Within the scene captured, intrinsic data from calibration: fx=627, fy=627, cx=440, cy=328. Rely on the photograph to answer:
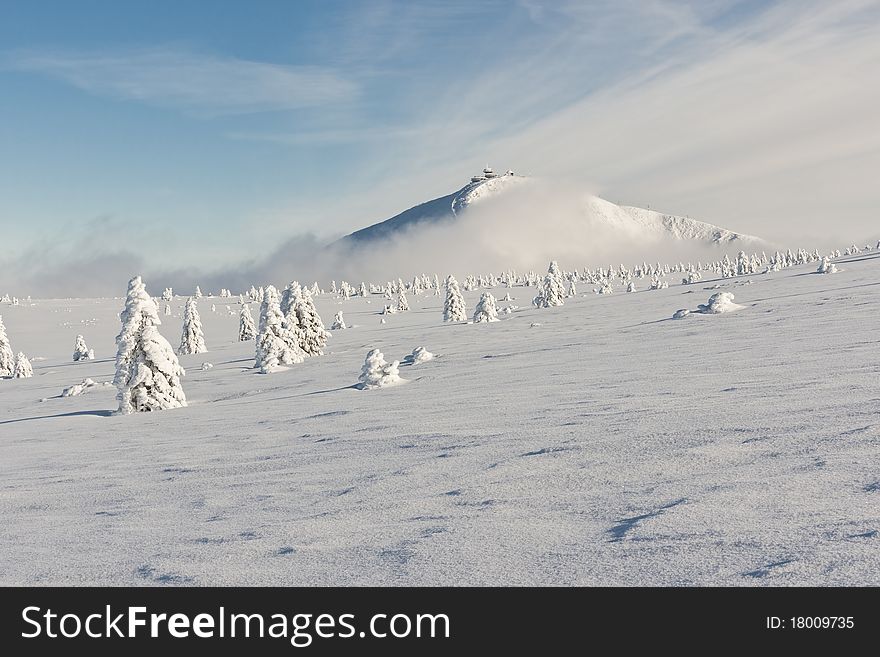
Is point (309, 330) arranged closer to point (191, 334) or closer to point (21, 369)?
point (191, 334)

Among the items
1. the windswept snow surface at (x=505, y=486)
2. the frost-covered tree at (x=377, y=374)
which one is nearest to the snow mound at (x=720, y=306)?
the windswept snow surface at (x=505, y=486)

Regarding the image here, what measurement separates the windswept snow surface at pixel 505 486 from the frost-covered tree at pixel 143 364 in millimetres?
4634

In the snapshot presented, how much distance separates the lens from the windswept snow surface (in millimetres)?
3602

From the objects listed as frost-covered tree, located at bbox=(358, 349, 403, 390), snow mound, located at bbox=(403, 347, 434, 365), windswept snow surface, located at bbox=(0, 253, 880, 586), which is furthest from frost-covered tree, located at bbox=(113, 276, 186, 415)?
snow mound, located at bbox=(403, 347, 434, 365)

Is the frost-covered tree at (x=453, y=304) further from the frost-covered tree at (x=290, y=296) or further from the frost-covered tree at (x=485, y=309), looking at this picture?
the frost-covered tree at (x=290, y=296)

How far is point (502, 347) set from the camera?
2389 centimetres

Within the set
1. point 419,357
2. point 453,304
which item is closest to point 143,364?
point 419,357

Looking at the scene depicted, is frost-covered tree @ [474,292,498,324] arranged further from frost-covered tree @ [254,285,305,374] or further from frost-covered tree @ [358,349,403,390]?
frost-covered tree @ [358,349,403,390]

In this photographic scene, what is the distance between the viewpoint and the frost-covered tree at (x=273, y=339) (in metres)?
32.3

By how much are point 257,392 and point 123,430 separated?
603cm

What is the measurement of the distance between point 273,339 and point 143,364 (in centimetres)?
1440

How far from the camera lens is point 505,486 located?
532 centimetres
